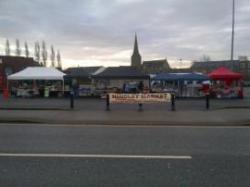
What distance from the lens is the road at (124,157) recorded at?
5973mm

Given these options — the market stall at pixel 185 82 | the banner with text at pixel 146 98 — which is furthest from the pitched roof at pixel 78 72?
the banner with text at pixel 146 98

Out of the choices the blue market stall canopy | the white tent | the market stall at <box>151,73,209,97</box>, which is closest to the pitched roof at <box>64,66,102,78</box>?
the white tent

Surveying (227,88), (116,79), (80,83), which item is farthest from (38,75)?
(227,88)

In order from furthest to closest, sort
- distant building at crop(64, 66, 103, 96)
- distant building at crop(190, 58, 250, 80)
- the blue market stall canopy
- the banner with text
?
distant building at crop(190, 58, 250, 80)
distant building at crop(64, 66, 103, 96)
the blue market stall canopy
the banner with text

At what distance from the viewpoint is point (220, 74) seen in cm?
3462

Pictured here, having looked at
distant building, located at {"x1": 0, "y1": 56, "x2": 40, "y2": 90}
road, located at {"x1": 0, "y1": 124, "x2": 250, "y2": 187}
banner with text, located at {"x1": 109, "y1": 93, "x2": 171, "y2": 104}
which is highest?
distant building, located at {"x1": 0, "y1": 56, "x2": 40, "y2": 90}

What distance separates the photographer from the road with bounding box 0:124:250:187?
235 inches

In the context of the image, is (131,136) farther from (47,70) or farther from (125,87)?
(47,70)

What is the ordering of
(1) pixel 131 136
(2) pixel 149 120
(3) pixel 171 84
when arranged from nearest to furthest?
(1) pixel 131 136, (2) pixel 149 120, (3) pixel 171 84

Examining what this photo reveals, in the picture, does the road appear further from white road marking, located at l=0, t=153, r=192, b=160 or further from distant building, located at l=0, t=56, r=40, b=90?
distant building, located at l=0, t=56, r=40, b=90

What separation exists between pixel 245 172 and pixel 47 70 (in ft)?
110

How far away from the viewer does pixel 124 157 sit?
765cm

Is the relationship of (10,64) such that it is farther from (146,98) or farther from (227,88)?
(146,98)

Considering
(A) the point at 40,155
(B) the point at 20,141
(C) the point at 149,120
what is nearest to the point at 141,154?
(A) the point at 40,155
